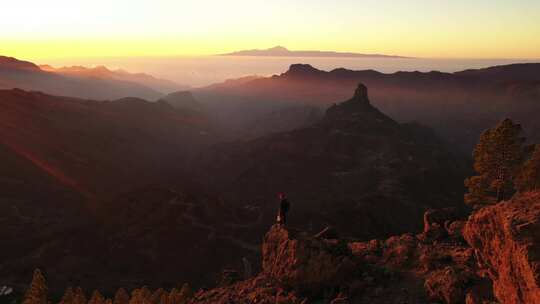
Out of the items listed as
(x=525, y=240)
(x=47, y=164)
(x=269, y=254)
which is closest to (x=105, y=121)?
(x=47, y=164)

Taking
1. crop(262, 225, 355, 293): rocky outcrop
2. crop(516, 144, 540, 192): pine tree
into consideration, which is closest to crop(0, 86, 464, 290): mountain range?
crop(262, 225, 355, 293): rocky outcrop

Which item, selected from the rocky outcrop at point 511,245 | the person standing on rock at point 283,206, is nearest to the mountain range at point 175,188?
the person standing on rock at point 283,206

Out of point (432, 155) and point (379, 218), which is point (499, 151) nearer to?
point (379, 218)

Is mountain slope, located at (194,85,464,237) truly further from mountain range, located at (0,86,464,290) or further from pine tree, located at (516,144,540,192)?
pine tree, located at (516,144,540,192)

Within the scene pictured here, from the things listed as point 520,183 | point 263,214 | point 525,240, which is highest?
point 525,240

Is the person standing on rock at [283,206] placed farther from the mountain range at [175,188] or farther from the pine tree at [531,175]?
the mountain range at [175,188]

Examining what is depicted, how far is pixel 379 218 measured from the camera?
82.8 meters

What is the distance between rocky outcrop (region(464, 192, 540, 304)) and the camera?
42.5ft

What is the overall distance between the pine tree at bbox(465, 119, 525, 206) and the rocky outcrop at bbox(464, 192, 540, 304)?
913 inches

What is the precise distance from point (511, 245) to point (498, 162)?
2766cm

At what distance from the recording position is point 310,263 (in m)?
23.5

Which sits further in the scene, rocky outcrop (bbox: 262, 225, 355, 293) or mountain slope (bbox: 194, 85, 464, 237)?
mountain slope (bbox: 194, 85, 464, 237)

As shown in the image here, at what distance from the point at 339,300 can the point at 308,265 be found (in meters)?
3.38

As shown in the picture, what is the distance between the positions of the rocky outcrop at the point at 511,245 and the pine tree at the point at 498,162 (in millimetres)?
23197
